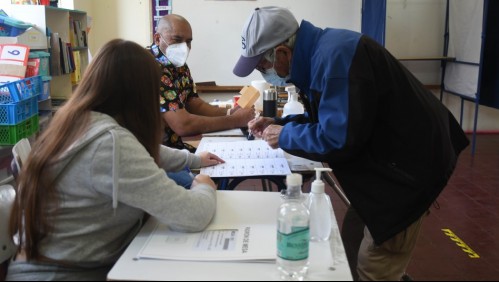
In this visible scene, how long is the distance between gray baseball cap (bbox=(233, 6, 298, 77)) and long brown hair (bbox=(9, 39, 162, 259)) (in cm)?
41

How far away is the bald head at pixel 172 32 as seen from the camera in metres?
2.51

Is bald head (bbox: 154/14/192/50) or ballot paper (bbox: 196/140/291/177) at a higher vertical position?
bald head (bbox: 154/14/192/50)

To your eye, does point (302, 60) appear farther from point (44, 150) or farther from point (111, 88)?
point (44, 150)

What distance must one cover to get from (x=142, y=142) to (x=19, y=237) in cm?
39

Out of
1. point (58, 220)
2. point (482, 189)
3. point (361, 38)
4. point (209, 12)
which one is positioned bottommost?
point (482, 189)

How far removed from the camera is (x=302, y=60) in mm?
1473

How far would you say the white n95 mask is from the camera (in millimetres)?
2479

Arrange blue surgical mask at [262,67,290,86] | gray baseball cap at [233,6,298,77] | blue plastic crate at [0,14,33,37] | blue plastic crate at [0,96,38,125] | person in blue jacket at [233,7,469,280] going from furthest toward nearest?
blue plastic crate at [0,14,33,37]
blue plastic crate at [0,96,38,125]
blue surgical mask at [262,67,290,86]
gray baseball cap at [233,6,298,77]
person in blue jacket at [233,7,469,280]

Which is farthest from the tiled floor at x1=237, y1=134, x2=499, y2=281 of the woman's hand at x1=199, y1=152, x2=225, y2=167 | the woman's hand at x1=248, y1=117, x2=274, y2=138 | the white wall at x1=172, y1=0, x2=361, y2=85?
the white wall at x1=172, y1=0, x2=361, y2=85

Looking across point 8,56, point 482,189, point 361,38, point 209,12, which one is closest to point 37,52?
point 8,56

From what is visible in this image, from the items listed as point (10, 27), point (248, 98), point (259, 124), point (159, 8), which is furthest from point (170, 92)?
point (159, 8)

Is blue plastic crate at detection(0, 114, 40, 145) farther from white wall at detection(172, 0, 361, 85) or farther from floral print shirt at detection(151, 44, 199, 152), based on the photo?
white wall at detection(172, 0, 361, 85)

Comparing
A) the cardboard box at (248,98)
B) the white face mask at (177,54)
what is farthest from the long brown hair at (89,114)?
the cardboard box at (248,98)

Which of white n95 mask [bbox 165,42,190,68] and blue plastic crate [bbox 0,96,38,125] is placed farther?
blue plastic crate [bbox 0,96,38,125]
